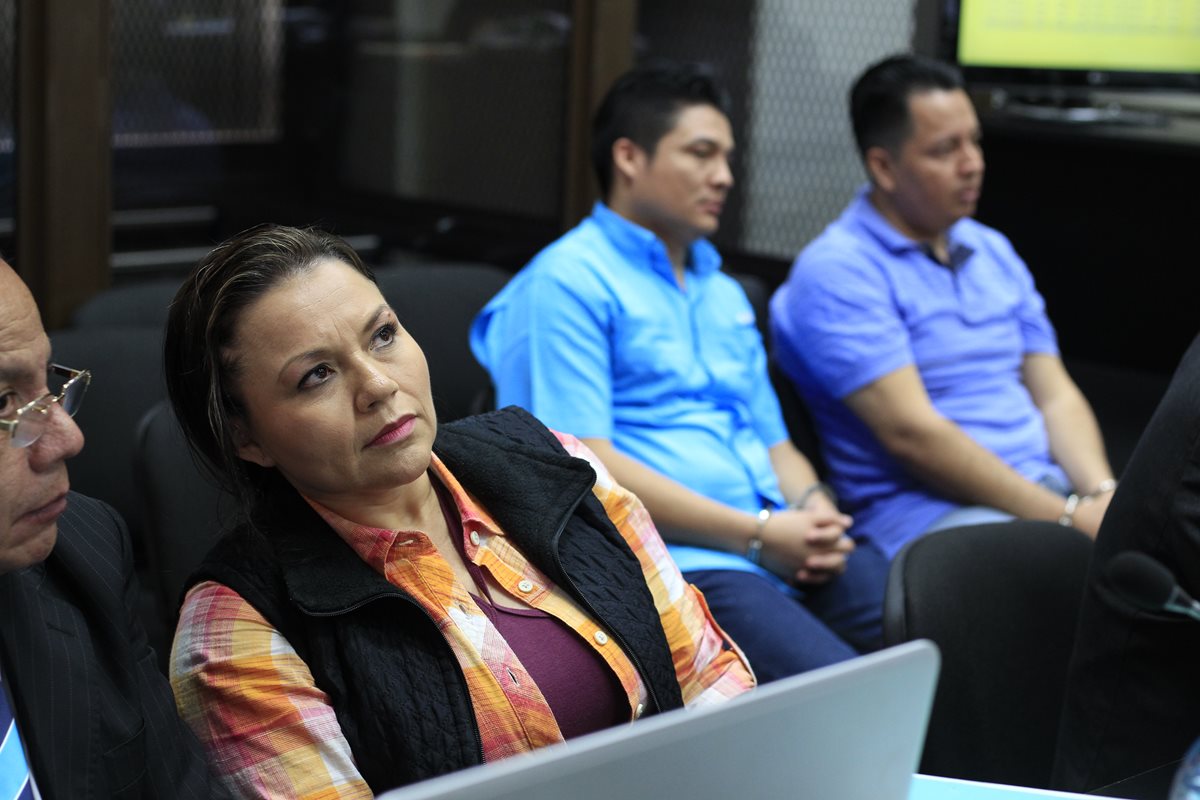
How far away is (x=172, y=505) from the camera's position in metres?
1.86

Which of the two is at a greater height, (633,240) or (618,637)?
(633,240)

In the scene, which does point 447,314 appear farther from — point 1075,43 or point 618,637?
point 1075,43

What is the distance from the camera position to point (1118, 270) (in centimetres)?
333

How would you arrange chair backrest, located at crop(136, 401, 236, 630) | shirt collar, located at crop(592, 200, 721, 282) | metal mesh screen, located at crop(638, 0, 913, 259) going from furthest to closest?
metal mesh screen, located at crop(638, 0, 913, 259), shirt collar, located at crop(592, 200, 721, 282), chair backrest, located at crop(136, 401, 236, 630)

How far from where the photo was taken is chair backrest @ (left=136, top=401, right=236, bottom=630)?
1.85 metres

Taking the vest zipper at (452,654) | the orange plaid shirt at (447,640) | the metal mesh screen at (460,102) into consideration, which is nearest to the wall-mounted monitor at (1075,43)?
the metal mesh screen at (460,102)

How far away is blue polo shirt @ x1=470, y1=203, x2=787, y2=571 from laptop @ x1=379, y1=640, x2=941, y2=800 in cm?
131

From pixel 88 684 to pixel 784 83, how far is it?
9.51 feet

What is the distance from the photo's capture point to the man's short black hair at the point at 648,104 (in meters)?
2.52

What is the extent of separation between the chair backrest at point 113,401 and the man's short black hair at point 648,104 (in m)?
0.89

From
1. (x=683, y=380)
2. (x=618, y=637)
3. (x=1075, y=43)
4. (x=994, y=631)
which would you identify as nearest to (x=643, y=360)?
(x=683, y=380)

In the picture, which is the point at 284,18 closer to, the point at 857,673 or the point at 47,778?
the point at 47,778

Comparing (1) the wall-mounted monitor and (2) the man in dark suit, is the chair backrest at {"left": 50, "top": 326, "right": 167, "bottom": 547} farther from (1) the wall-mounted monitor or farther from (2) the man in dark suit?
(1) the wall-mounted monitor

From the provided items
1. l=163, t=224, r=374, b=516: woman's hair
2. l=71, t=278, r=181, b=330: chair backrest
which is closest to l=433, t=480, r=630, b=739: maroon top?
l=163, t=224, r=374, b=516: woman's hair
